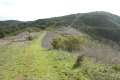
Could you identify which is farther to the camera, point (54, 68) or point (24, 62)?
point (24, 62)

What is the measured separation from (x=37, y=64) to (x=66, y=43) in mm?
10965

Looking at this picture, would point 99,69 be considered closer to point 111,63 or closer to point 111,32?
point 111,63

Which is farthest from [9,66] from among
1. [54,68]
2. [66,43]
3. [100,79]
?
[66,43]

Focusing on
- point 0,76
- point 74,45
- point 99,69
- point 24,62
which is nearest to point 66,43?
point 74,45

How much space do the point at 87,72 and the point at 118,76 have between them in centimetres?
187

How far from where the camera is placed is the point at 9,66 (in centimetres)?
1623

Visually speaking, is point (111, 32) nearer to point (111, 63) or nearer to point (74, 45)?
point (74, 45)

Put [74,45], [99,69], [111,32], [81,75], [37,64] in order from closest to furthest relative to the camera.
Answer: [81,75] < [99,69] < [37,64] < [74,45] < [111,32]

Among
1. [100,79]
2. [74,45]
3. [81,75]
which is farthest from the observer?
[74,45]

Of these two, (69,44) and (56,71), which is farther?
(69,44)

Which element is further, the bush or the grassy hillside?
the bush

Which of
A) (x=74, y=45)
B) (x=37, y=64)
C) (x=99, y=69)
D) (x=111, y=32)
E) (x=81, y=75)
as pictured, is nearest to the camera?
(x=81, y=75)

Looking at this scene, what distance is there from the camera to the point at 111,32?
105m

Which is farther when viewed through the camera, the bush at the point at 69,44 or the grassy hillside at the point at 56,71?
the bush at the point at 69,44
